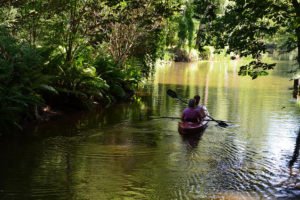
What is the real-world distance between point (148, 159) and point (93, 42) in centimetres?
888

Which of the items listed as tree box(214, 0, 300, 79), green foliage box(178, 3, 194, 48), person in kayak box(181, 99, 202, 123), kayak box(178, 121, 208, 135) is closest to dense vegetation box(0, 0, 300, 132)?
tree box(214, 0, 300, 79)

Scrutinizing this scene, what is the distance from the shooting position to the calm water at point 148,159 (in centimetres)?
830

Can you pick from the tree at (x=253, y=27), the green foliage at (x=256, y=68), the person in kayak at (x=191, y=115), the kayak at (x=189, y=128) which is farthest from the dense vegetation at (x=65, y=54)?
the kayak at (x=189, y=128)

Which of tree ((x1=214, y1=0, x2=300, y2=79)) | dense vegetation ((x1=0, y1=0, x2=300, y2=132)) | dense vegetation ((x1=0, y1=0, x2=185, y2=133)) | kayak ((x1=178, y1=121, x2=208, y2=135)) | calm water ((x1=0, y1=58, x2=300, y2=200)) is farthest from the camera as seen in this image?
kayak ((x1=178, y1=121, x2=208, y2=135))

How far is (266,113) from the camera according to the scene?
18.3 m

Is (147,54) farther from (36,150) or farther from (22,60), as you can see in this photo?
(36,150)

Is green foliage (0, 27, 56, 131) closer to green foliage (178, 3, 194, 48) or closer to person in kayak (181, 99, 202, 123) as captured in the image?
person in kayak (181, 99, 202, 123)

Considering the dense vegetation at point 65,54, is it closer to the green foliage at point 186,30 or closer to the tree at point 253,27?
the tree at point 253,27

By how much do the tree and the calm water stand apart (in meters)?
2.24

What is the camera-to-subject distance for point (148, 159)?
10.6m

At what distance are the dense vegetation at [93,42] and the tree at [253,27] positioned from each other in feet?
0.07

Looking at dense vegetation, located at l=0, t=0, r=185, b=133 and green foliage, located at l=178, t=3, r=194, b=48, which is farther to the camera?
green foliage, located at l=178, t=3, r=194, b=48

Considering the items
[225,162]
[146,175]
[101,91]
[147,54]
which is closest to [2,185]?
[146,175]

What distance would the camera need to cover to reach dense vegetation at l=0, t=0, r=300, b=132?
10688mm
